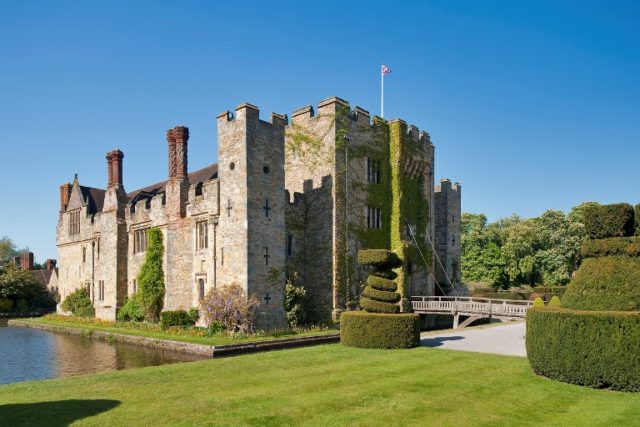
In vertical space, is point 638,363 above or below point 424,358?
above

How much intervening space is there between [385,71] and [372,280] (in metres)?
17.9

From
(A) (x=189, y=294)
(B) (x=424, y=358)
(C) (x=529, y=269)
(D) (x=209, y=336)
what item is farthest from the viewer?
(C) (x=529, y=269)

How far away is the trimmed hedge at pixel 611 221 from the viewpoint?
12.4 metres

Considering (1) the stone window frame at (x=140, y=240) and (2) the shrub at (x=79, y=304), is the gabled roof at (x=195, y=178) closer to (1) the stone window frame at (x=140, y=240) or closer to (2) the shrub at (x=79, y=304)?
(1) the stone window frame at (x=140, y=240)

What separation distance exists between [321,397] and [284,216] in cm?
1721

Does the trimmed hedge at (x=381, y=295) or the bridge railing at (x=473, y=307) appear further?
the bridge railing at (x=473, y=307)

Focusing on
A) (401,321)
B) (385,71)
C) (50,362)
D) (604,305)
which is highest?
(385,71)

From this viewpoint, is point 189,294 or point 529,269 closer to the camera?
point 189,294

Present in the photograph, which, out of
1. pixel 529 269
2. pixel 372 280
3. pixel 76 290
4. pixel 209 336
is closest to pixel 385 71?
pixel 372 280

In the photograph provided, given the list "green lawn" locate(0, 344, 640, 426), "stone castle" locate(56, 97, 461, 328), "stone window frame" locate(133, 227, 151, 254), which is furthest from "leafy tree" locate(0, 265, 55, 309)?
"green lawn" locate(0, 344, 640, 426)

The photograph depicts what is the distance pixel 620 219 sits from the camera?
12.3 meters

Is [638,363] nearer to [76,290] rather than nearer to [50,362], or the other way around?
[50,362]

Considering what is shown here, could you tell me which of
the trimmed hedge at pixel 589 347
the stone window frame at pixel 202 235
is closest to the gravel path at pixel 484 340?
the trimmed hedge at pixel 589 347

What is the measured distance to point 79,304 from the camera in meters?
38.9
